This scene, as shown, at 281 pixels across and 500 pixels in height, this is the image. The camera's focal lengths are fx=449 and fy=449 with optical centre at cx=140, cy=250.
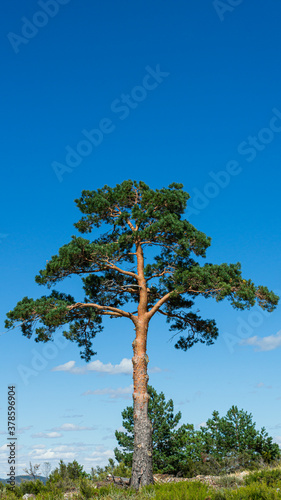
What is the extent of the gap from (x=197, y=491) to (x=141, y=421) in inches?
179

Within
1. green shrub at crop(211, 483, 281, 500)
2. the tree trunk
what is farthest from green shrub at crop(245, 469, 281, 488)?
the tree trunk

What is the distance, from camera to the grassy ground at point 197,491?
9008 millimetres

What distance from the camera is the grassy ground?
9008 millimetres

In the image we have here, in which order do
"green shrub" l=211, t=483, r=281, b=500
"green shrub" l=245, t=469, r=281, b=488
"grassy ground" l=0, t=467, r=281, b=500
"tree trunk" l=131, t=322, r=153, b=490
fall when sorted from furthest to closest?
"tree trunk" l=131, t=322, r=153, b=490, "green shrub" l=245, t=469, r=281, b=488, "grassy ground" l=0, t=467, r=281, b=500, "green shrub" l=211, t=483, r=281, b=500

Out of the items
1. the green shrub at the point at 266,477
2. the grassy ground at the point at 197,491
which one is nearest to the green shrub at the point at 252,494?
the grassy ground at the point at 197,491

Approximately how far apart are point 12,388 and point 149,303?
590 cm

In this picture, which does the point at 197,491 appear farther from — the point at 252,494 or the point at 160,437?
the point at 160,437

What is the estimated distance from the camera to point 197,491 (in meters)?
9.95

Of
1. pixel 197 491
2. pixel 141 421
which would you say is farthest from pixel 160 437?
pixel 197 491

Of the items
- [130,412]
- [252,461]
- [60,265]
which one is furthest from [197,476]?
[60,265]

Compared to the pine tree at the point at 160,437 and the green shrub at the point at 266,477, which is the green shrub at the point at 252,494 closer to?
the green shrub at the point at 266,477

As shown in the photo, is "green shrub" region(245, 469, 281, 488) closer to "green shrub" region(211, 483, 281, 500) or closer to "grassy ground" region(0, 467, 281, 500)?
"grassy ground" region(0, 467, 281, 500)

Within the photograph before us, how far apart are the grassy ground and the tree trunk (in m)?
1.17

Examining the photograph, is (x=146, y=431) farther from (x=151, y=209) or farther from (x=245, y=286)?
(x=151, y=209)
